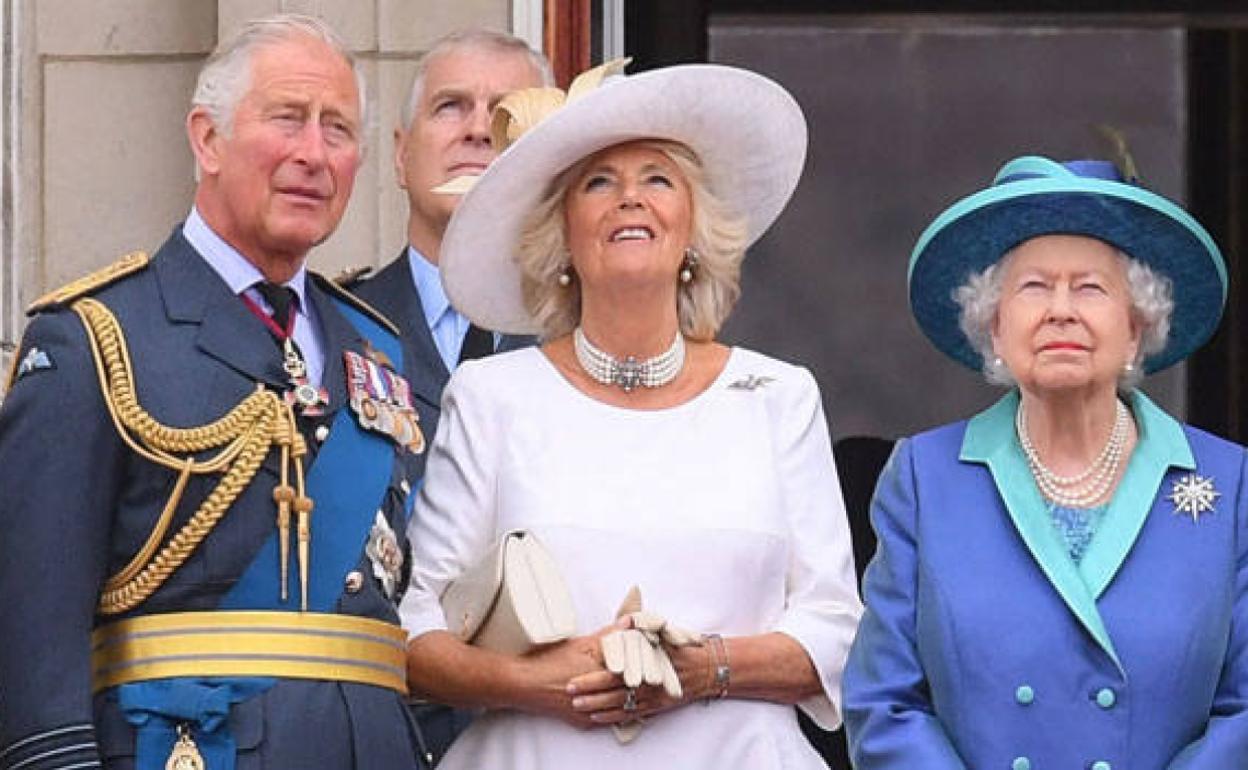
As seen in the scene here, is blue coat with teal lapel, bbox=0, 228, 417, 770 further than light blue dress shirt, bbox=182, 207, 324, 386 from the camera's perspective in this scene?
No

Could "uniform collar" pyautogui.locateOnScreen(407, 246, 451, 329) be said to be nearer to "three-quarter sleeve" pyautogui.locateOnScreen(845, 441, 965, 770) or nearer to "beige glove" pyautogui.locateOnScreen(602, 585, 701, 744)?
"beige glove" pyautogui.locateOnScreen(602, 585, 701, 744)

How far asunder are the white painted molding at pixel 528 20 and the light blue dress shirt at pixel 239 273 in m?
2.17

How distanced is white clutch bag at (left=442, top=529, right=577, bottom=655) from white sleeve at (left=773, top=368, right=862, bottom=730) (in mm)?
376

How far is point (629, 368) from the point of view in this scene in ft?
22.4

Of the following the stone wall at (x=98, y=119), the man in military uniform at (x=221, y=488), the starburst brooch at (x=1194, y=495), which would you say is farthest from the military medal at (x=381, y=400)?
the stone wall at (x=98, y=119)

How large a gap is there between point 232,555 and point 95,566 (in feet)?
0.71

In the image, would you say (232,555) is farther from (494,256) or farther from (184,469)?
(494,256)

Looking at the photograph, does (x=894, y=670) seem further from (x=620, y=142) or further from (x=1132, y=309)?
(x=620, y=142)

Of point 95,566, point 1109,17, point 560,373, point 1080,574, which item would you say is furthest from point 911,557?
point 1109,17

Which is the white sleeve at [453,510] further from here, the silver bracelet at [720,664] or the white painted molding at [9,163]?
the white painted molding at [9,163]

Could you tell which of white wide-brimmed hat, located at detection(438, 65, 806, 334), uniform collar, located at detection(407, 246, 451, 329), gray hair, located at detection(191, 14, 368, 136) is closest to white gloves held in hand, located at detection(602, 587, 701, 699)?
white wide-brimmed hat, located at detection(438, 65, 806, 334)

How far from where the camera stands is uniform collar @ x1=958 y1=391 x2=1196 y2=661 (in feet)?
20.5

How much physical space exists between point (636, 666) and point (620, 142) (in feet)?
2.92

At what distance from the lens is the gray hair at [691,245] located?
6883 mm
